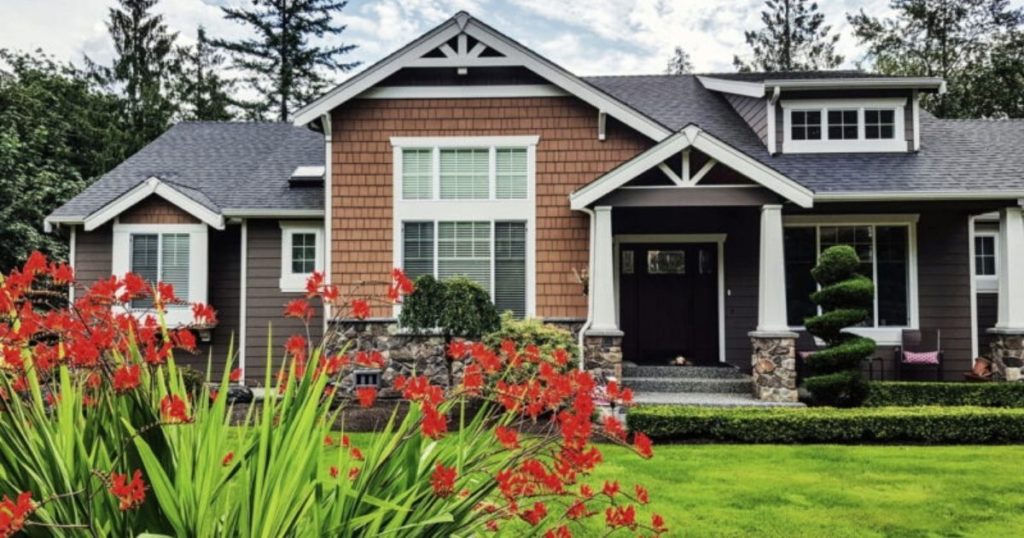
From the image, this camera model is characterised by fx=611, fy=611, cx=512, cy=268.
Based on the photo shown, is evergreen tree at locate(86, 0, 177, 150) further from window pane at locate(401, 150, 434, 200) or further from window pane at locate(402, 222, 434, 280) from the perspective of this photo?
window pane at locate(402, 222, 434, 280)

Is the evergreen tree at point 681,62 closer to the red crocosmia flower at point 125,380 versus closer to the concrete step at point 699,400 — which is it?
the concrete step at point 699,400

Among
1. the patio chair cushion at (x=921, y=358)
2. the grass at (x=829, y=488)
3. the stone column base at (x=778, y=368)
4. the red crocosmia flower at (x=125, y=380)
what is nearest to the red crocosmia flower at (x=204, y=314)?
the red crocosmia flower at (x=125, y=380)

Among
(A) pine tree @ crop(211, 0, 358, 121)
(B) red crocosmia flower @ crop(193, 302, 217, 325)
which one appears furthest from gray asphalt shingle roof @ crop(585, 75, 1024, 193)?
(A) pine tree @ crop(211, 0, 358, 121)

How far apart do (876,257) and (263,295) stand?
425 inches

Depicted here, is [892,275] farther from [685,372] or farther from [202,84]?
[202,84]

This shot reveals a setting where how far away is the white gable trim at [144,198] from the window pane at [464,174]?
4071mm

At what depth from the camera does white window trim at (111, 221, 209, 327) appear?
426 inches

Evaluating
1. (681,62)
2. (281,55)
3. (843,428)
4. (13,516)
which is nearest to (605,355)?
(843,428)

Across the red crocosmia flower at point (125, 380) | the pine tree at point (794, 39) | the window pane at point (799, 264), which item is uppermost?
the pine tree at point (794, 39)

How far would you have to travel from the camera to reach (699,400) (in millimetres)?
8680

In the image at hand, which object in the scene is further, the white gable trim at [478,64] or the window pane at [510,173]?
the window pane at [510,173]

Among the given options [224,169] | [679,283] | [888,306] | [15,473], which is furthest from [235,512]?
[224,169]

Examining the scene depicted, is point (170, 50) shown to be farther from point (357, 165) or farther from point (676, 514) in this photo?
point (676, 514)

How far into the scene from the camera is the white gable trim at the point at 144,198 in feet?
35.1
